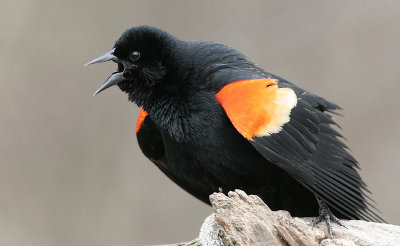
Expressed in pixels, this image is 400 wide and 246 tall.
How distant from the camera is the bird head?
3863 mm

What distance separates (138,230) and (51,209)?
78 cm

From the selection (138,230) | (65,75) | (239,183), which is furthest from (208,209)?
(239,183)

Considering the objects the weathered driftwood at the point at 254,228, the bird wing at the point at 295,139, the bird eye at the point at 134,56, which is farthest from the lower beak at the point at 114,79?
the weathered driftwood at the point at 254,228

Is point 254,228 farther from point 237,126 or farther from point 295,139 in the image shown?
point 295,139

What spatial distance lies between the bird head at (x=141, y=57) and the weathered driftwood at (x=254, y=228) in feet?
3.73

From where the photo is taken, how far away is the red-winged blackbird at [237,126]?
139 inches

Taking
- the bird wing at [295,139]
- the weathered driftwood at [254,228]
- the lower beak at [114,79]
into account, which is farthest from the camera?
the lower beak at [114,79]

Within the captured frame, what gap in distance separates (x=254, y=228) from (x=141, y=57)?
1.46 meters

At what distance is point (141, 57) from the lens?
3.89m

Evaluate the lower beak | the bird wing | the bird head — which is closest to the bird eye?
the bird head

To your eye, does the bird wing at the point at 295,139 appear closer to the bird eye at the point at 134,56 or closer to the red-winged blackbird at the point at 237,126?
the red-winged blackbird at the point at 237,126

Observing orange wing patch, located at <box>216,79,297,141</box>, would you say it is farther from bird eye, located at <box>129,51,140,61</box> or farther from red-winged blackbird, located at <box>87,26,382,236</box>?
bird eye, located at <box>129,51,140,61</box>

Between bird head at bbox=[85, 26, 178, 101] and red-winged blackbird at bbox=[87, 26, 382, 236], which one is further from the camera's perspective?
bird head at bbox=[85, 26, 178, 101]

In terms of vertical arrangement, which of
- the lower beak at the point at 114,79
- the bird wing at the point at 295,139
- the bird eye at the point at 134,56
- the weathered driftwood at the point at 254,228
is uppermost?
the bird eye at the point at 134,56
